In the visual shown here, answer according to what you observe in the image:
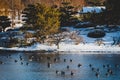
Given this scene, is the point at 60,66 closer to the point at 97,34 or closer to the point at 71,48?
the point at 71,48

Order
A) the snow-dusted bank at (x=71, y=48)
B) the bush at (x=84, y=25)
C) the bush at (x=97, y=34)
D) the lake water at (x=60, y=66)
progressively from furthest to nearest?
the bush at (x=84, y=25), the bush at (x=97, y=34), the snow-dusted bank at (x=71, y=48), the lake water at (x=60, y=66)

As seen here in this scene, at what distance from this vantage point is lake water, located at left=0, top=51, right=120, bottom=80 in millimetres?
61588

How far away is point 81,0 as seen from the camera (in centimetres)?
18425

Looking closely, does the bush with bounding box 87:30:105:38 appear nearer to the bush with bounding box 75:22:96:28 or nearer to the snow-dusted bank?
the snow-dusted bank

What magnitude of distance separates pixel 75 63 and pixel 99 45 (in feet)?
76.9

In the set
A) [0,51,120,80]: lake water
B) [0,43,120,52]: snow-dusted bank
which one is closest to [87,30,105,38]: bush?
[0,43,120,52]: snow-dusted bank

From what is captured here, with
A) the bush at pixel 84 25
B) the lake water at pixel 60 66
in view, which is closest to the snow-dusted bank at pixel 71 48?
the lake water at pixel 60 66

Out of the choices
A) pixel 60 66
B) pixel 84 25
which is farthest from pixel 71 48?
pixel 60 66

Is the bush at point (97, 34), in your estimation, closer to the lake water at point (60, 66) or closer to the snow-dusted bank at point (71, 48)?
the snow-dusted bank at point (71, 48)

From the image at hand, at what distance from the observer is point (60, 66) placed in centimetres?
7356

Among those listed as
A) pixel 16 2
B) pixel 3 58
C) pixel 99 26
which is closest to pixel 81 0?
pixel 16 2

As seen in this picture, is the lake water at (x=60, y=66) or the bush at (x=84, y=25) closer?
the lake water at (x=60, y=66)

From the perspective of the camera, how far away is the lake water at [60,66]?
2425 inches

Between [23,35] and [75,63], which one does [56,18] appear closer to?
[23,35]
